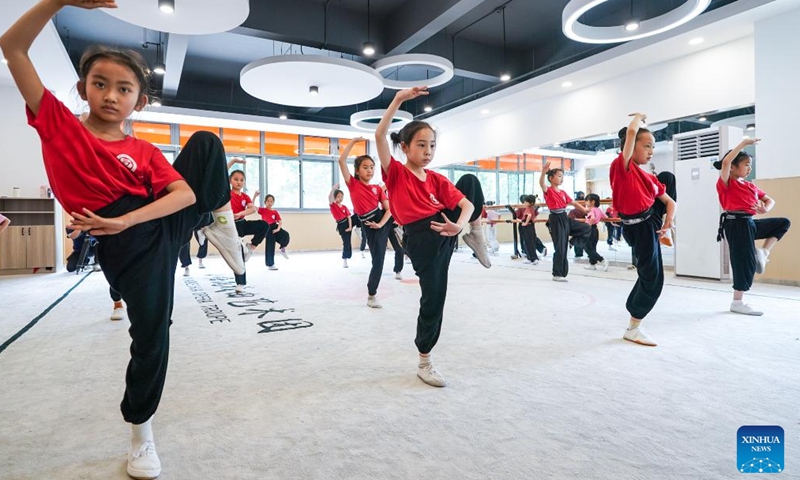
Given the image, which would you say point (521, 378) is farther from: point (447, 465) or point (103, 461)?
point (103, 461)

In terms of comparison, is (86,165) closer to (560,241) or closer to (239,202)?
(239,202)

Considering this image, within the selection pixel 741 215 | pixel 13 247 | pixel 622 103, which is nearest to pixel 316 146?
pixel 13 247

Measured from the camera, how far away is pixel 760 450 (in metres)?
1.40

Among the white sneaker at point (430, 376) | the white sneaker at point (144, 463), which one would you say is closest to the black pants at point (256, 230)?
the white sneaker at point (430, 376)

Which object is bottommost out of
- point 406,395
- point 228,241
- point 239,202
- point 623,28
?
point 406,395

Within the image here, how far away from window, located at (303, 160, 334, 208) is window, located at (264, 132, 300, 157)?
0.52m

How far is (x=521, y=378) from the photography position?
7.11 ft

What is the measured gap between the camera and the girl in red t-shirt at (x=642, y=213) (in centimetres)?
275

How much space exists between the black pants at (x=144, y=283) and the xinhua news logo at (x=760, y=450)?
1.89 metres

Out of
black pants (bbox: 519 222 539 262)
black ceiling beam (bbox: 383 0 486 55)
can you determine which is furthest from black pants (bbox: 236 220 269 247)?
black pants (bbox: 519 222 539 262)

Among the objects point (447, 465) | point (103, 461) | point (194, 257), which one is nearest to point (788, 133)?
point (447, 465)

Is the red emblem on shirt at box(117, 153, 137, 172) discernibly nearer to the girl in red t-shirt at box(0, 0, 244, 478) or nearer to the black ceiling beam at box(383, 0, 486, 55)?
the girl in red t-shirt at box(0, 0, 244, 478)

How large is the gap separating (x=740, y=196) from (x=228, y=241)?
4.09 metres

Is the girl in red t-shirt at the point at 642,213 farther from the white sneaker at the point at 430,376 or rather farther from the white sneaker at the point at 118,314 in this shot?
the white sneaker at the point at 118,314
